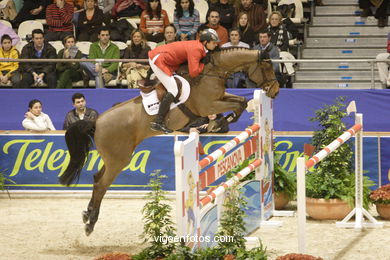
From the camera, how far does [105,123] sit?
354 inches

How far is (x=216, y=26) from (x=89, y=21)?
2596 mm

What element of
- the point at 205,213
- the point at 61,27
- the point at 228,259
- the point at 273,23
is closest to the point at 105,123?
the point at 205,213

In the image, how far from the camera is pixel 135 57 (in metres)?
12.6

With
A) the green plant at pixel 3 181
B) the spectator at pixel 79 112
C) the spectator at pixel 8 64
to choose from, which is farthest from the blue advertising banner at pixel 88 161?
the spectator at pixel 8 64

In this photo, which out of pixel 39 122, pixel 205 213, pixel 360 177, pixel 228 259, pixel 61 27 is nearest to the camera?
pixel 228 259

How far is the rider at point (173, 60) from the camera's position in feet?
27.7

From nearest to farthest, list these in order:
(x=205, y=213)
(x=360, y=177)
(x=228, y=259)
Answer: (x=228, y=259)
(x=205, y=213)
(x=360, y=177)

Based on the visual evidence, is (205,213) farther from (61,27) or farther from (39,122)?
(61,27)

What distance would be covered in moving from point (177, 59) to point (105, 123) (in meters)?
1.15

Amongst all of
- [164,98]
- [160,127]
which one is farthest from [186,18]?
[160,127]

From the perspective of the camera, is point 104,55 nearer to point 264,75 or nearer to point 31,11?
point 31,11

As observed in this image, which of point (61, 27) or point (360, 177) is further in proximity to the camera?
point (61, 27)

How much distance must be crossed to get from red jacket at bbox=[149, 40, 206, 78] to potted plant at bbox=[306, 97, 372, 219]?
196cm

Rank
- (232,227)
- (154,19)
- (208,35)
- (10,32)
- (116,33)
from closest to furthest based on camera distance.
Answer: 1. (232,227)
2. (208,35)
3. (154,19)
4. (116,33)
5. (10,32)
